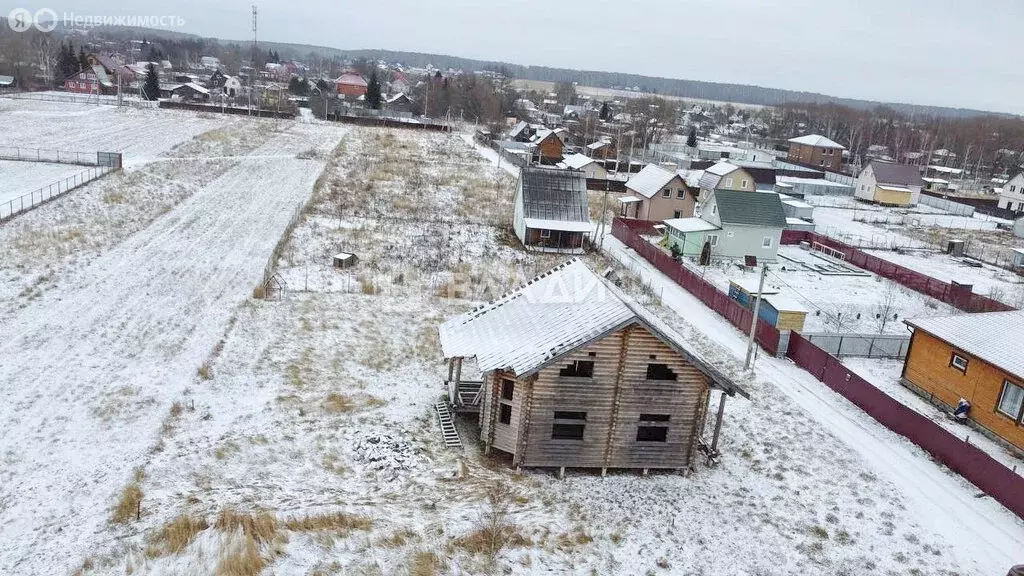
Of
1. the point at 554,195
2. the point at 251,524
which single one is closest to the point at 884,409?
the point at 251,524

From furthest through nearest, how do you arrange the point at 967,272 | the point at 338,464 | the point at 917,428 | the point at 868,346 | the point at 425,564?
the point at 967,272 → the point at 868,346 → the point at 917,428 → the point at 338,464 → the point at 425,564

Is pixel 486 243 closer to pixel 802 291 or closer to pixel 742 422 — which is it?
pixel 802 291

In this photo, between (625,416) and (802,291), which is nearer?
(625,416)

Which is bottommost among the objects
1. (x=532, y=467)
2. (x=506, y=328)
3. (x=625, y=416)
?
(x=532, y=467)

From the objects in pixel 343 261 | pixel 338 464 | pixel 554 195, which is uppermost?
pixel 554 195

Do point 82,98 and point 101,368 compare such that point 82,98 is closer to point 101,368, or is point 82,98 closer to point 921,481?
point 101,368

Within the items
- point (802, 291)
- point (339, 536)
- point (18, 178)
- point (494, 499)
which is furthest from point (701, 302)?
point (18, 178)

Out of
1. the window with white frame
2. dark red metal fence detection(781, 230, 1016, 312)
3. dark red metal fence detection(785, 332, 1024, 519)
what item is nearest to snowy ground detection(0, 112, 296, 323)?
dark red metal fence detection(785, 332, 1024, 519)
